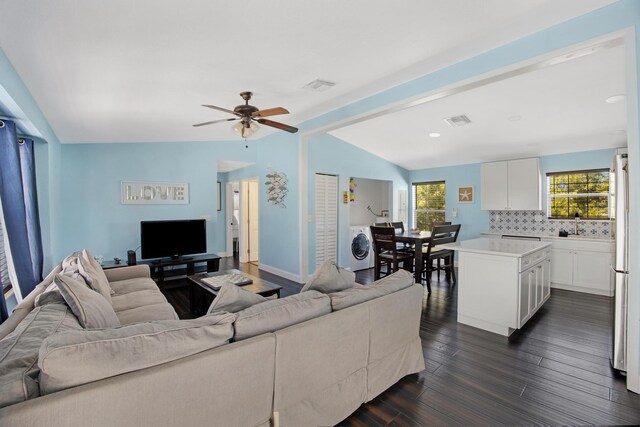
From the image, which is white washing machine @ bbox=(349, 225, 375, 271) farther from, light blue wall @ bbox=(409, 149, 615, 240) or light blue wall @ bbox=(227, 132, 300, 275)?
light blue wall @ bbox=(409, 149, 615, 240)

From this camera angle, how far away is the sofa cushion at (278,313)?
60.4 inches

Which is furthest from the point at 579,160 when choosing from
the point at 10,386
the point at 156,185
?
the point at 156,185

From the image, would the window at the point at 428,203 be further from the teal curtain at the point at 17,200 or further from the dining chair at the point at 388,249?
the teal curtain at the point at 17,200

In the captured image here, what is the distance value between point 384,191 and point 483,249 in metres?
4.25

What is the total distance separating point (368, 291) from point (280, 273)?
12.3ft

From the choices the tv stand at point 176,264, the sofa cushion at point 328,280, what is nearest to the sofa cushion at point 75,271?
the sofa cushion at point 328,280

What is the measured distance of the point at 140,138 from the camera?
16.3ft

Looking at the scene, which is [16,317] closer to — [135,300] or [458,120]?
[135,300]

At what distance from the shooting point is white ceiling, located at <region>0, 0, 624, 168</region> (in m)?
1.91

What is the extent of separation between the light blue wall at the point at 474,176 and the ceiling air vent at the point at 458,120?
2.01 m

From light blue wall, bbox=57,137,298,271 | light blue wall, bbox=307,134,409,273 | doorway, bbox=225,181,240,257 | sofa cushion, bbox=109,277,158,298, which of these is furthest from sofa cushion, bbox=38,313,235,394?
doorway, bbox=225,181,240,257

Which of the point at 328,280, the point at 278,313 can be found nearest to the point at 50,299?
the point at 278,313

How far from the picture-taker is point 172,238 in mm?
5234

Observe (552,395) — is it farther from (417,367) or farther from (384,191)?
(384,191)
